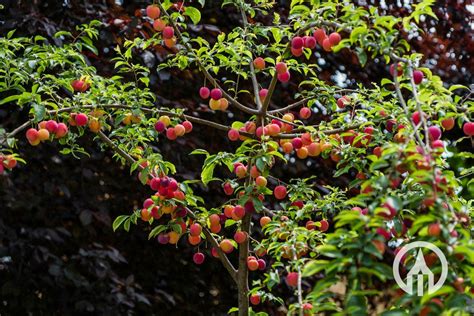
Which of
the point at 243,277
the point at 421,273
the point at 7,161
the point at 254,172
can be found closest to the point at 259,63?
the point at 254,172

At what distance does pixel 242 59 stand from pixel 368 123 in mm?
400

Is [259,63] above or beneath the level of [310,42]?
beneath

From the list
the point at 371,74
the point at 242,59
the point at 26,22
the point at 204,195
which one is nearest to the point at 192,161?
the point at 204,195

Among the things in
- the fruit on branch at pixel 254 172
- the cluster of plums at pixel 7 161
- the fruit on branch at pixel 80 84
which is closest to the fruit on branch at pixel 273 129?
the fruit on branch at pixel 254 172

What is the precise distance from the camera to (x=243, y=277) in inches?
77.2

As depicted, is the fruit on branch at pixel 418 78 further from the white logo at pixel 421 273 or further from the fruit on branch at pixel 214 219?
the fruit on branch at pixel 214 219

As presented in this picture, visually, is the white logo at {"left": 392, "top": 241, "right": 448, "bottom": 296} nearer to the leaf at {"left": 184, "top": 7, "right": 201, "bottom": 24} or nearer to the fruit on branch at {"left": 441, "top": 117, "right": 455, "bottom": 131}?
the fruit on branch at {"left": 441, "top": 117, "right": 455, "bottom": 131}

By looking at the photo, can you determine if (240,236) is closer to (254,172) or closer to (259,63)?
(254,172)

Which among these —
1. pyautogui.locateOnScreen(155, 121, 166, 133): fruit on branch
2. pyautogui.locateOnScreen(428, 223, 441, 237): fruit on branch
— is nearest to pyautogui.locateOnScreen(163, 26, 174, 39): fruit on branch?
pyautogui.locateOnScreen(155, 121, 166, 133): fruit on branch

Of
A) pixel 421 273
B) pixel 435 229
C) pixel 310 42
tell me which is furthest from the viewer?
pixel 310 42

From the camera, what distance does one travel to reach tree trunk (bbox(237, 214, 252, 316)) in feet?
6.34

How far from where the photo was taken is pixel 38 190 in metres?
3.22

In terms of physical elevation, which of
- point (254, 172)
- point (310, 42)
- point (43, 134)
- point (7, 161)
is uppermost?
point (310, 42)

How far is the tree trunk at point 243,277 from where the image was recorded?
193 centimetres
